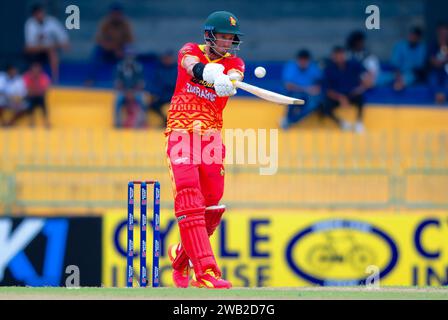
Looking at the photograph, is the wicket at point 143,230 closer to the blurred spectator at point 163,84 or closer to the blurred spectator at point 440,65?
the blurred spectator at point 163,84

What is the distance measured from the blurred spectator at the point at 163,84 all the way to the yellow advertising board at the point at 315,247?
3.57 metres

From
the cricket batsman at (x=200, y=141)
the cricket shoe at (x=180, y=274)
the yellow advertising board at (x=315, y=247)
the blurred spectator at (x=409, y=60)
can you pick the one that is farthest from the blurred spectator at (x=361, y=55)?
the cricket batsman at (x=200, y=141)

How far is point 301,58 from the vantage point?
18.7 meters

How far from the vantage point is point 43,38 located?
20.0 meters

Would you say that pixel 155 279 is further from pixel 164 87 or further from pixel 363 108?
pixel 363 108

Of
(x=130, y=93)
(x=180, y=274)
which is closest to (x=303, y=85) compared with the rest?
(x=130, y=93)

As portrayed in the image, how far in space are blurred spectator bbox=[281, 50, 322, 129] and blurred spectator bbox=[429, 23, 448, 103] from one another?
201 cm

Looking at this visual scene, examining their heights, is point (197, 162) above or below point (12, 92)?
below

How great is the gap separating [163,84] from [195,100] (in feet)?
27.2

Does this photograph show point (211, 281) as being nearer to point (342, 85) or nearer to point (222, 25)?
point (222, 25)

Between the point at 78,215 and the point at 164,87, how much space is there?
12.8 ft

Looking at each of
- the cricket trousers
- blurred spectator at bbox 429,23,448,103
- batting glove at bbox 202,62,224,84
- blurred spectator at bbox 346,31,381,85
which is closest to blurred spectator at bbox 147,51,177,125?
blurred spectator at bbox 346,31,381,85

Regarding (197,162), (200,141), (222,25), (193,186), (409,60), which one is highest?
(409,60)
